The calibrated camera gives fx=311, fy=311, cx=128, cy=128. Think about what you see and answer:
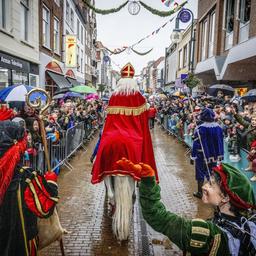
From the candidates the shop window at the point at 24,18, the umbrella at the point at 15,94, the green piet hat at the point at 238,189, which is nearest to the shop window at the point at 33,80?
the shop window at the point at 24,18

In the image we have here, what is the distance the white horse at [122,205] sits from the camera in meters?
4.25

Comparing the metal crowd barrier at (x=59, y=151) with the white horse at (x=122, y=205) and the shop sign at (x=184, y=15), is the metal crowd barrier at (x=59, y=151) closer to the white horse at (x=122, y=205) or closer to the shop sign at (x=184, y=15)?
the white horse at (x=122, y=205)

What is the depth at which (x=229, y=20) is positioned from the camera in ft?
55.6

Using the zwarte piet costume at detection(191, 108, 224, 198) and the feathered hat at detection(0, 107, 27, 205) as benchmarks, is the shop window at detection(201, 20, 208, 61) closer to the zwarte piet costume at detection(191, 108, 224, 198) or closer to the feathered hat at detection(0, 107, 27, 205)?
the zwarte piet costume at detection(191, 108, 224, 198)

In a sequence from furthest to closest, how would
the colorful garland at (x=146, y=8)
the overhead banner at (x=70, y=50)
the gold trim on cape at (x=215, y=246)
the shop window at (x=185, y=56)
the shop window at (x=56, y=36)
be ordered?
the shop window at (x=185, y=56), the overhead banner at (x=70, y=50), the shop window at (x=56, y=36), the colorful garland at (x=146, y=8), the gold trim on cape at (x=215, y=246)

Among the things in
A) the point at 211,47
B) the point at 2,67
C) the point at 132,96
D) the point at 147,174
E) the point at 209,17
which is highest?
the point at 209,17

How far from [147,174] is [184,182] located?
6001mm

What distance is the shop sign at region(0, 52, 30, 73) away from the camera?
460 inches

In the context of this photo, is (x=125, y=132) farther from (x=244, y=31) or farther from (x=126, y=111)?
(x=244, y=31)

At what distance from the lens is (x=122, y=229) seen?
14.0ft

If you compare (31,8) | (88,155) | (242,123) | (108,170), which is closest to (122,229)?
(108,170)

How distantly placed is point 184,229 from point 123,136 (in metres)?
2.60

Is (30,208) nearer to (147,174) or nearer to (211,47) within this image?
(147,174)

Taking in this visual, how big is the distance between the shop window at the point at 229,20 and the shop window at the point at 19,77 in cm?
1066
